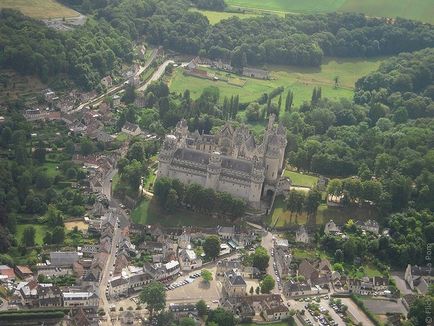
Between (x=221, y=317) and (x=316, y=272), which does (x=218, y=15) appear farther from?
(x=221, y=317)

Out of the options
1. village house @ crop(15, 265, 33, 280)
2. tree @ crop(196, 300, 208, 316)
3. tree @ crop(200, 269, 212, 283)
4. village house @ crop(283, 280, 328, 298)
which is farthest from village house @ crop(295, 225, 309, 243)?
village house @ crop(15, 265, 33, 280)

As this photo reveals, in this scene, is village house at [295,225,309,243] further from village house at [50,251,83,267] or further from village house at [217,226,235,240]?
village house at [50,251,83,267]

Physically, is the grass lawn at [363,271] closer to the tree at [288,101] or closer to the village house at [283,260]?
the village house at [283,260]

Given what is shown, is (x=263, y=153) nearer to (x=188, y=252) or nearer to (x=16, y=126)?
(x=188, y=252)

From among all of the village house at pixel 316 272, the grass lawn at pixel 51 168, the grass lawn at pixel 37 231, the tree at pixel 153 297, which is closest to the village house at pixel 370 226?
the village house at pixel 316 272

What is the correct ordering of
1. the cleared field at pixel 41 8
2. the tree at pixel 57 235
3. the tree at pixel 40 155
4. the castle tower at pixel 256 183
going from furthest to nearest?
the cleared field at pixel 41 8 < the tree at pixel 40 155 < the castle tower at pixel 256 183 < the tree at pixel 57 235

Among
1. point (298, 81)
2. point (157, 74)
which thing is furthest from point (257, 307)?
point (298, 81)
